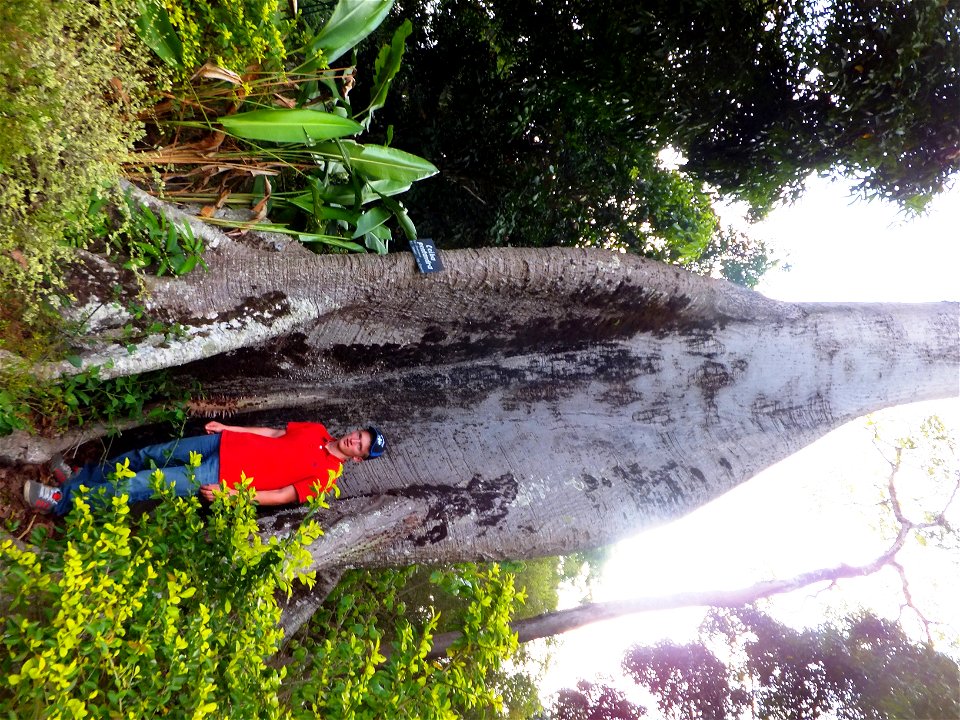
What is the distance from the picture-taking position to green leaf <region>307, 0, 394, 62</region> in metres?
4.09

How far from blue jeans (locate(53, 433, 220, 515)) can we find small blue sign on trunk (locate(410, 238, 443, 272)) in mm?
1468

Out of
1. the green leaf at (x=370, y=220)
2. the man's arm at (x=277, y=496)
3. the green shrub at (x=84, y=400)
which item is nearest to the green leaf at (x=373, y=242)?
the green leaf at (x=370, y=220)

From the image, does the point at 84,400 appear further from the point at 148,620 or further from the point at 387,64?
the point at 387,64

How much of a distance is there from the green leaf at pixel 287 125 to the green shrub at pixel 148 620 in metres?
1.89

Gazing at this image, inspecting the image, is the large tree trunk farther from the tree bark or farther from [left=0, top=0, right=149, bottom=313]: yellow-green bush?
the tree bark

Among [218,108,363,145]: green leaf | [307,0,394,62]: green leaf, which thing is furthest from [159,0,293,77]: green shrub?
[307,0,394,62]: green leaf

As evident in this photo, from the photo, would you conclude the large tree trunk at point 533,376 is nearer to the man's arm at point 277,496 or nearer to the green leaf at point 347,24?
the man's arm at point 277,496

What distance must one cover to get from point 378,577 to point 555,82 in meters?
4.29

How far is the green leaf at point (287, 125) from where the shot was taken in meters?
3.58

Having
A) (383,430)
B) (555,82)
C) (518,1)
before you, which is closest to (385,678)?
(383,430)

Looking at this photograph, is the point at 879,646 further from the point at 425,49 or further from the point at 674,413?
the point at 425,49

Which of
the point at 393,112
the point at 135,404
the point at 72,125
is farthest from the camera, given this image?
the point at 393,112

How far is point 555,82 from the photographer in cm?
540

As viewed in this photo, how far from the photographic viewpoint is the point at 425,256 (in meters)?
3.66
